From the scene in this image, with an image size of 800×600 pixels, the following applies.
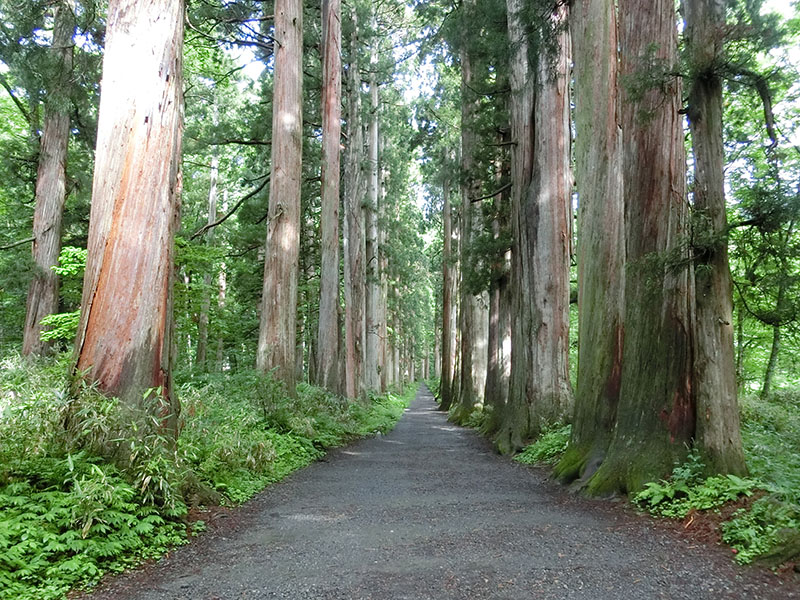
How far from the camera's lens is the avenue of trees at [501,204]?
5.14 meters

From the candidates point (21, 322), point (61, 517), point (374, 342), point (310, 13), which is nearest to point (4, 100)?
point (21, 322)

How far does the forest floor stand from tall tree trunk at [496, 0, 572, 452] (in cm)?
394

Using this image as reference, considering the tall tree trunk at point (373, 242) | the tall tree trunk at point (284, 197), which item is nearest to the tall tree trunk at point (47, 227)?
the tall tree trunk at point (284, 197)

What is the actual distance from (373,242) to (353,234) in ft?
16.6

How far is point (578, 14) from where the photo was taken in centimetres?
837

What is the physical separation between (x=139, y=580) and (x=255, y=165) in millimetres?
20368

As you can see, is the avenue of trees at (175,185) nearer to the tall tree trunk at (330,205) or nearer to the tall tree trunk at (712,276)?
the tall tree trunk at (330,205)

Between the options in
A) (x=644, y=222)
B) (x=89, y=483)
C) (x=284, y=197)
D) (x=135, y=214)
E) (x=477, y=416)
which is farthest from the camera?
(x=477, y=416)

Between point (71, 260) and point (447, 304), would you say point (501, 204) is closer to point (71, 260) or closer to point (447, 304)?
point (71, 260)

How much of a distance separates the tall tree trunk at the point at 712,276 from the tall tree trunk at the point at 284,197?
788 centimetres

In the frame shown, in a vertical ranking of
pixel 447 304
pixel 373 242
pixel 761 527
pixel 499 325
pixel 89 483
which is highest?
pixel 373 242

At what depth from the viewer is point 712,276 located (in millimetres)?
5145

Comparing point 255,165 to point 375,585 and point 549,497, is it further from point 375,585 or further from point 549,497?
point 375,585

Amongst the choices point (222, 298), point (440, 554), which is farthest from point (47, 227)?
point (222, 298)
